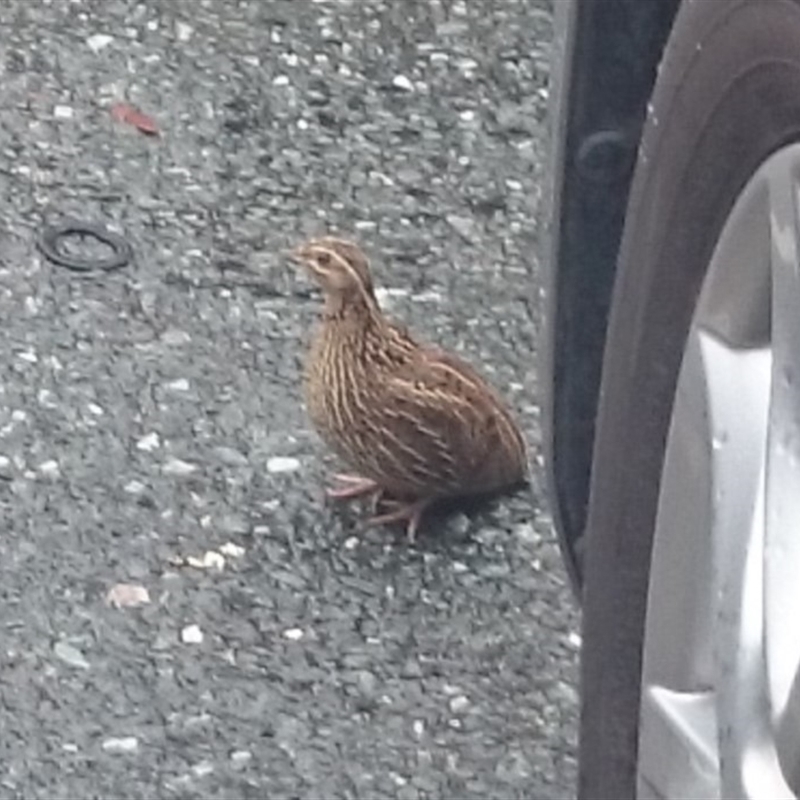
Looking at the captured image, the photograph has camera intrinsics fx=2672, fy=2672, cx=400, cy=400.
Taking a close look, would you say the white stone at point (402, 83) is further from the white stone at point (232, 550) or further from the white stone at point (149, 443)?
the white stone at point (232, 550)

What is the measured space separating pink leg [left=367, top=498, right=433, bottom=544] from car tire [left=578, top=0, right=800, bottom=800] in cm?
128

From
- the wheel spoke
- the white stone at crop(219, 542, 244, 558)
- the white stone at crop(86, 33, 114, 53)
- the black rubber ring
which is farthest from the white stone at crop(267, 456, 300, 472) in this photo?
the wheel spoke

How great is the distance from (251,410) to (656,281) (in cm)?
200

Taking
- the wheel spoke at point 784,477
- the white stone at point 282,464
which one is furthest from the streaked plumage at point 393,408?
the wheel spoke at point 784,477

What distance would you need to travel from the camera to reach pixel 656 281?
2711 millimetres

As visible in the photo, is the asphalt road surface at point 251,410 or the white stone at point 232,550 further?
the white stone at point 232,550

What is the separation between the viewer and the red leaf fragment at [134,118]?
18.3 ft

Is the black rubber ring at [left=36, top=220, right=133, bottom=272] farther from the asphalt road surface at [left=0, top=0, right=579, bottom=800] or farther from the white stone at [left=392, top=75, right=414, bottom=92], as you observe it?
the white stone at [left=392, top=75, right=414, bottom=92]

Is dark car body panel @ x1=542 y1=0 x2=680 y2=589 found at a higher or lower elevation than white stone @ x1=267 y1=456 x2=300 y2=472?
higher

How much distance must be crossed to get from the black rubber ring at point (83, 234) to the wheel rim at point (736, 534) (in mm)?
2453

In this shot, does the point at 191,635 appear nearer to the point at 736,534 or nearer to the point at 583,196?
the point at 583,196

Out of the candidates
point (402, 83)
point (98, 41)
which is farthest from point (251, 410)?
point (98, 41)

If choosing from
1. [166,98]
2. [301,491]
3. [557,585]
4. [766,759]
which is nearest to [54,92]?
[166,98]

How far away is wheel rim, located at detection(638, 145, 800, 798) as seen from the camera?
245 centimetres
